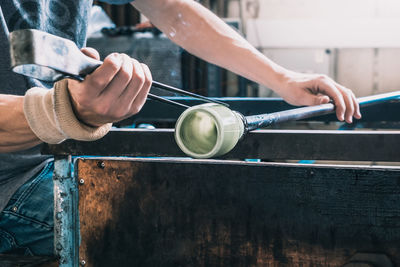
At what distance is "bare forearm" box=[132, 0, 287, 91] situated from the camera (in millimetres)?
1146

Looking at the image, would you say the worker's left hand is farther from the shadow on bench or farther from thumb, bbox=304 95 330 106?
the shadow on bench

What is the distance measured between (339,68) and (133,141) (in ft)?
11.3

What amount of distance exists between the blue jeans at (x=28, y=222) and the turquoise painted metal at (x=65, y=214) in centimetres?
18

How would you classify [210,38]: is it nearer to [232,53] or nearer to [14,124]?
[232,53]

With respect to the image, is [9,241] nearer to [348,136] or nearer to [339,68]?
[348,136]

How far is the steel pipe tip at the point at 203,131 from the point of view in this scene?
52 cm

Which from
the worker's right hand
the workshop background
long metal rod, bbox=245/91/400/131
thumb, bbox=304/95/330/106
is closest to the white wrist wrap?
the worker's right hand

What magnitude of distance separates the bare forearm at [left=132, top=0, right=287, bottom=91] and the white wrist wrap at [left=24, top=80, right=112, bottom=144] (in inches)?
25.1

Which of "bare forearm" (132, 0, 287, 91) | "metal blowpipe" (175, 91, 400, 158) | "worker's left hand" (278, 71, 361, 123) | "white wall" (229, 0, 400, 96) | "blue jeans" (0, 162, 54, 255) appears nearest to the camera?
"metal blowpipe" (175, 91, 400, 158)

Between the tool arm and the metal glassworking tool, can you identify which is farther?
the tool arm

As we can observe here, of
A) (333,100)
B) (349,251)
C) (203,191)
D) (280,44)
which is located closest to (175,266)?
(203,191)

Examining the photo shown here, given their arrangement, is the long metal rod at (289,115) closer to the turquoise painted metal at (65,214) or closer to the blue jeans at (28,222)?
the turquoise painted metal at (65,214)

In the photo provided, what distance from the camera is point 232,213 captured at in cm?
67

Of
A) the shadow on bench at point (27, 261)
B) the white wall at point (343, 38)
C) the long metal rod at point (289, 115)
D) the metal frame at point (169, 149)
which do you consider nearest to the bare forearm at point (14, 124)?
the metal frame at point (169, 149)
